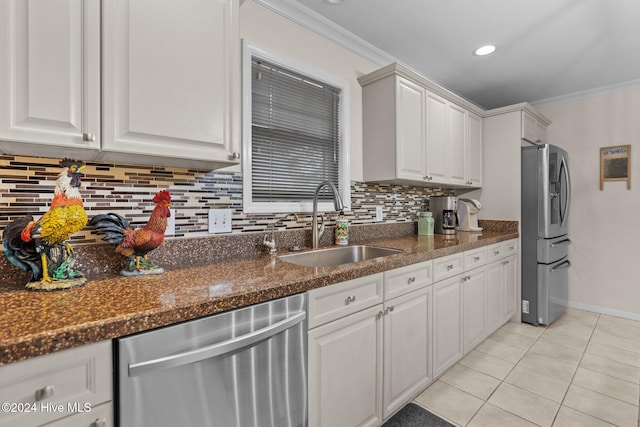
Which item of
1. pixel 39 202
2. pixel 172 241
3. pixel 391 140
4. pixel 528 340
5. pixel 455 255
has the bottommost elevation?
pixel 528 340

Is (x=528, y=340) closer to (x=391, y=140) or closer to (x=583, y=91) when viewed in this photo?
(x=391, y=140)

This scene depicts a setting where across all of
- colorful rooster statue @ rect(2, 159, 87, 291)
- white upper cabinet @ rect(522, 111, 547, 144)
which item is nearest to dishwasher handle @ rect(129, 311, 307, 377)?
colorful rooster statue @ rect(2, 159, 87, 291)

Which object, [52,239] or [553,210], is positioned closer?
[52,239]

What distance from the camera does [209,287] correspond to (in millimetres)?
1060

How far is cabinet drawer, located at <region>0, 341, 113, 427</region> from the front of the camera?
0.64 metres

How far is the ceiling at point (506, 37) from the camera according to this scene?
1.97 meters

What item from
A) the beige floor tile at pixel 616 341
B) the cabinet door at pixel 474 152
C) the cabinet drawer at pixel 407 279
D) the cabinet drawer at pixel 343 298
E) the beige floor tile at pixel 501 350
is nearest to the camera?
the cabinet drawer at pixel 343 298

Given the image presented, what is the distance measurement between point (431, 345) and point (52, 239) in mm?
1914

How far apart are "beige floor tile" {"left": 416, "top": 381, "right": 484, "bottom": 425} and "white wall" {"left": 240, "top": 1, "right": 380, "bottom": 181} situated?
4.96 feet

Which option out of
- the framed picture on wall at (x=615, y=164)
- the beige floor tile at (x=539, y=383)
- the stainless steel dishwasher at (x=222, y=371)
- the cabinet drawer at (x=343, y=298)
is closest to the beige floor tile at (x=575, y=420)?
the beige floor tile at (x=539, y=383)

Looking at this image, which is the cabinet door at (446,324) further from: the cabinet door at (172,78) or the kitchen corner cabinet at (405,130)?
the cabinet door at (172,78)

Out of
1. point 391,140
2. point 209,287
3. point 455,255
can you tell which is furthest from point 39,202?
point 455,255

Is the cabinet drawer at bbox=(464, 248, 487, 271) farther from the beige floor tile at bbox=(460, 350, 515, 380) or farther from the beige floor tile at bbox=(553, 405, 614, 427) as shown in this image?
the beige floor tile at bbox=(553, 405, 614, 427)

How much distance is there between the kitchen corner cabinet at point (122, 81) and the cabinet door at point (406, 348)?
1131 mm
